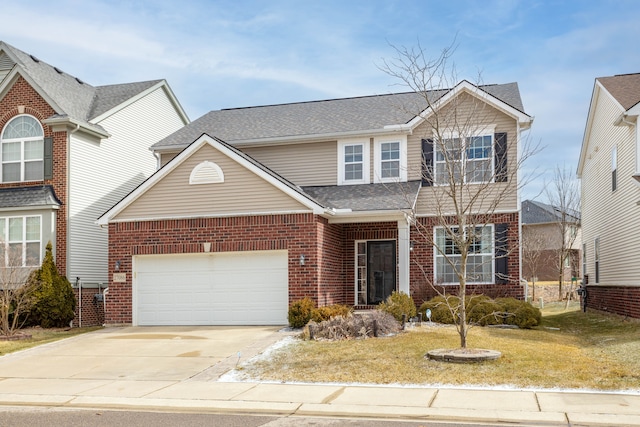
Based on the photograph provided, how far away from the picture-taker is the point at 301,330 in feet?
55.5

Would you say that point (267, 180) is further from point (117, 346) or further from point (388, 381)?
point (388, 381)

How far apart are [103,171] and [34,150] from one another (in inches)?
96.7

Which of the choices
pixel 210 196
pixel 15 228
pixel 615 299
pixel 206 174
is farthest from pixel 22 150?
pixel 615 299

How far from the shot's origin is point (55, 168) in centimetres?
2241

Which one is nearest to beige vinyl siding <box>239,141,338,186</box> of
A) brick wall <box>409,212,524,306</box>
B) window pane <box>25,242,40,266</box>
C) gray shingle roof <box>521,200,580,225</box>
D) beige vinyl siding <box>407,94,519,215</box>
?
beige vinyl siding <box>407,94,519,215</box>

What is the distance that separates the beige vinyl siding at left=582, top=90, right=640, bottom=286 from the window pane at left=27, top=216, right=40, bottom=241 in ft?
60.8

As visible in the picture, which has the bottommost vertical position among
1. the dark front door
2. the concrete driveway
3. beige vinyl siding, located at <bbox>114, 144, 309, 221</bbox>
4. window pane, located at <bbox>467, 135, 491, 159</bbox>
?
the concrete driveway

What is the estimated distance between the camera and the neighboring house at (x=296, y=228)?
1839cm

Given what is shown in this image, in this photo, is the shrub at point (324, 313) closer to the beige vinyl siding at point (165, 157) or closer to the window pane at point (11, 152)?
the beige vinyl siding at point (165, 157)

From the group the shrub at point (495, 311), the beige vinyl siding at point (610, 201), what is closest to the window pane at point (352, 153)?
the shrub at point (495, 311)

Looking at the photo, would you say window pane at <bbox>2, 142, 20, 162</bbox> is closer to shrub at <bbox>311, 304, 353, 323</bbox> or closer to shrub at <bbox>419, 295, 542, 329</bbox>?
shrub at <bbox>311, 304, 353, 323</bbox>

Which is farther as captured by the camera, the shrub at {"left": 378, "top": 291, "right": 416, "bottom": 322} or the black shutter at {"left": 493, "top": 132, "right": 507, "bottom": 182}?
the black shutter at {"left": 493, "top": 132, "right": 507, "bottom": 182}

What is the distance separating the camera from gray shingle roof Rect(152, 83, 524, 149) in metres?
21.6

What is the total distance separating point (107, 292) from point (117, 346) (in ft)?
13.3
